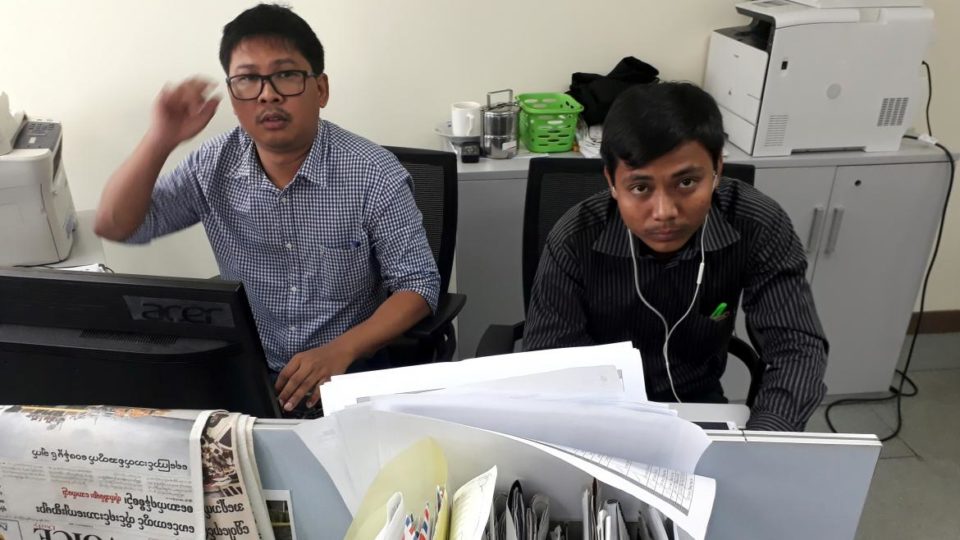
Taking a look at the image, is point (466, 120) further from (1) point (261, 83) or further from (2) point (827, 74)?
(2) point (827, 74)

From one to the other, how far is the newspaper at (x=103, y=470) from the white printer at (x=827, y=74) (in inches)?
72.4

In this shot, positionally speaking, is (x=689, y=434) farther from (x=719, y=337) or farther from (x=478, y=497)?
(x=719, y=337)

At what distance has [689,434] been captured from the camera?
618mm

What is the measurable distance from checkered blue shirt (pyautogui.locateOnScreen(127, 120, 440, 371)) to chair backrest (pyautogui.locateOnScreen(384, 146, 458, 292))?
0.15 m

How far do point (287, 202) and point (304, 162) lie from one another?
3.7 inches

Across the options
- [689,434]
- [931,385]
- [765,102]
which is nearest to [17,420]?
[689,434]

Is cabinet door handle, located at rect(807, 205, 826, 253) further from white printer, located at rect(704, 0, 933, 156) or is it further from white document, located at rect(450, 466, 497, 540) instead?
white document, located at rect(450, 466, 497, 540)

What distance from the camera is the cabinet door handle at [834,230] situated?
84.1 inches

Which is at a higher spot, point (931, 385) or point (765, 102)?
point (765, 102)

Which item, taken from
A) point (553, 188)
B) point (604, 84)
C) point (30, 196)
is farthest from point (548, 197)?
point (30, 196)

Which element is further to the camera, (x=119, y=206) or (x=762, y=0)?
(x=762, y=0)

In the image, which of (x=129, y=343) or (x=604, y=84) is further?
(x=604, y=84)

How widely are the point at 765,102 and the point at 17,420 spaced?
6.54 feet

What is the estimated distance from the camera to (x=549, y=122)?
85.0 inches
